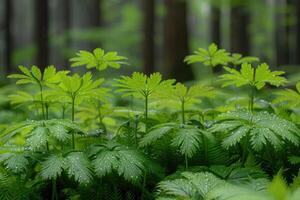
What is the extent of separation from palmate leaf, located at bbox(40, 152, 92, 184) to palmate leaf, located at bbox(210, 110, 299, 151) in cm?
60

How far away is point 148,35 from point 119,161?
9.27 m

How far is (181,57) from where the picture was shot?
315 inches

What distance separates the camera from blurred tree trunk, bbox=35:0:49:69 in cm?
1049

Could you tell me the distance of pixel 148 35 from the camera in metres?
10.9

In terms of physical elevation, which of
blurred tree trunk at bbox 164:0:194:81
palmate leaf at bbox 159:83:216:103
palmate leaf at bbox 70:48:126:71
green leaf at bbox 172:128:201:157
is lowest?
green leaf at bbox 172:128:201:157

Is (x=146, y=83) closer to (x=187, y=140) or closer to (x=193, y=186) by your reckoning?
(x=187, y=140)

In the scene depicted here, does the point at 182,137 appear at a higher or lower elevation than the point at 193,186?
higher

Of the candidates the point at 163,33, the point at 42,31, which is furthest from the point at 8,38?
the point at 163,33

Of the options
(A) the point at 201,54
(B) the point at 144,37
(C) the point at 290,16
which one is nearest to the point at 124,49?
(C) the point at 290,16

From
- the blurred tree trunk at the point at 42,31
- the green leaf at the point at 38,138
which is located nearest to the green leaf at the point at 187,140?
the green leaf at the point at 38,138

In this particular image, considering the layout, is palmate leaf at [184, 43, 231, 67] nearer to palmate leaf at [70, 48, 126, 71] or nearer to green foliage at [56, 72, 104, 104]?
palmate leaf at [70, 48, 126, 71]

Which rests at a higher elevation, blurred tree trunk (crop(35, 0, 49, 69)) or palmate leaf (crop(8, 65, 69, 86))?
blurred tree trunk (crop(35, 0, 49, 69))

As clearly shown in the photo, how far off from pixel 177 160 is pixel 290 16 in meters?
15.2

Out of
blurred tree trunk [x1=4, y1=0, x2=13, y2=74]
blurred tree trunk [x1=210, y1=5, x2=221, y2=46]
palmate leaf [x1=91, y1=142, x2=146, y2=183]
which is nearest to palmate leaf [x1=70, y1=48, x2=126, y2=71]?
palmate leaf [x1=91, y1=142, x2=146, y2=183]
